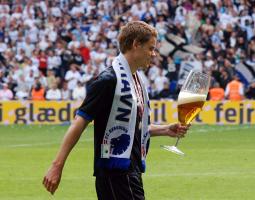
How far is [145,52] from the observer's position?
655 cm

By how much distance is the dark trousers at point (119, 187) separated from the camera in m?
6.53

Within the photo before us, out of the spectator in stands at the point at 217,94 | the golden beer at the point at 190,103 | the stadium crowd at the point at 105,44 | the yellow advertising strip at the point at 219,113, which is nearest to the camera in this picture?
the golden beer at the point at 190,103

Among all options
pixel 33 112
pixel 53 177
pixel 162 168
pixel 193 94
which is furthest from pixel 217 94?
pixel 53 177

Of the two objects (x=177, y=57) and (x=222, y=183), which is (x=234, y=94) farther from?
(x=222, y=183)

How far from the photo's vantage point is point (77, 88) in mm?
30609

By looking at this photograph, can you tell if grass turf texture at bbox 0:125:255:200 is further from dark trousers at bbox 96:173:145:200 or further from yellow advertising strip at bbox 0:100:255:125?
dark trousers at bbox 96:173:145:200

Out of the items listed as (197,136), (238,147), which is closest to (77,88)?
(197,136)

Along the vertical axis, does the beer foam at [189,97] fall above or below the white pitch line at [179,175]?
above

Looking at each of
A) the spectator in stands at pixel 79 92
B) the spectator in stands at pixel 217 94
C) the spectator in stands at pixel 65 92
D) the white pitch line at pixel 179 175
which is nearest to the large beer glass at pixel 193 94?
the white pitch line at pixel 179 175

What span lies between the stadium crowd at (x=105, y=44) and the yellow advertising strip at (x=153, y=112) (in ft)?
3.05

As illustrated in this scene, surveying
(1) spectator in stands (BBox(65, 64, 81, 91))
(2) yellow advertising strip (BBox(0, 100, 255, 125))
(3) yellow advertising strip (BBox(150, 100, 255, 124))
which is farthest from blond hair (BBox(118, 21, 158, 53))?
(1) spectator in stands (BBox(65, 64, 81, 91))

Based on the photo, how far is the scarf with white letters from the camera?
6.52 metres

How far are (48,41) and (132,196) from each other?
93.2 ft

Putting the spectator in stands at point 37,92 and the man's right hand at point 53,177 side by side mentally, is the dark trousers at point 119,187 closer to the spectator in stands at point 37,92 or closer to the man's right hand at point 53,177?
the man's right hand at point 53,177
